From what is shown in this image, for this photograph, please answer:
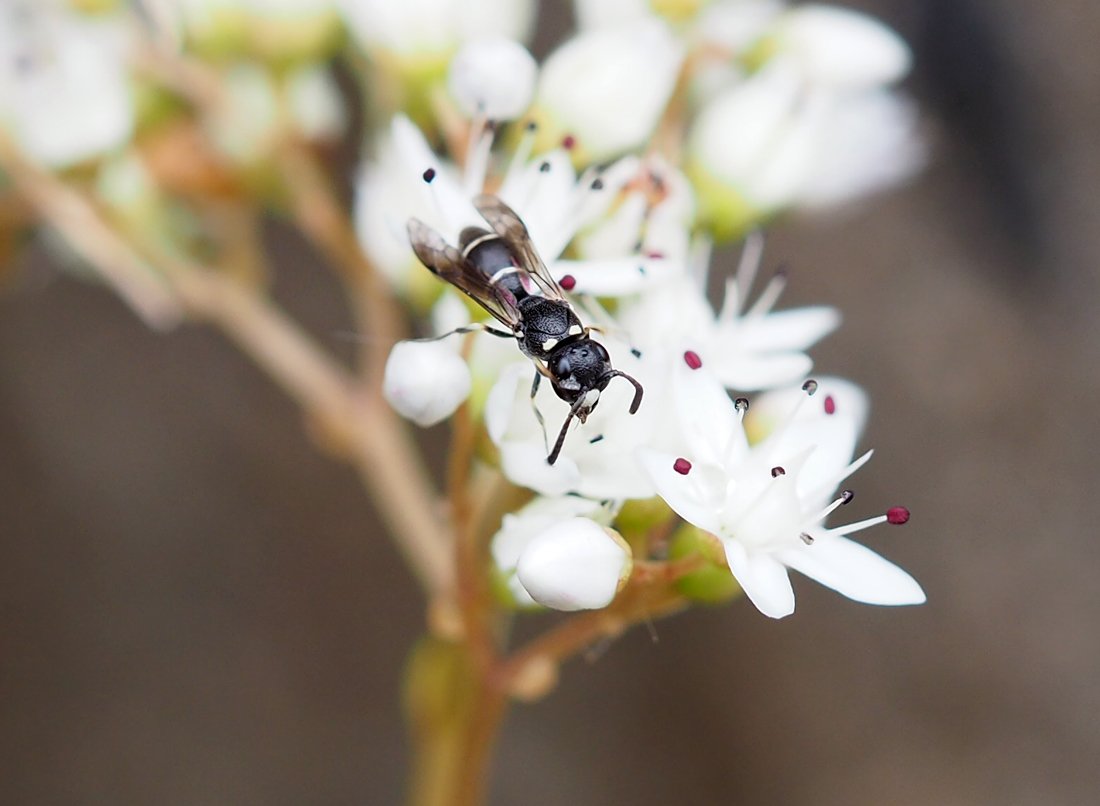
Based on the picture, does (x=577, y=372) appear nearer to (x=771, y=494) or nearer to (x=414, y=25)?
(x=771, y=494)

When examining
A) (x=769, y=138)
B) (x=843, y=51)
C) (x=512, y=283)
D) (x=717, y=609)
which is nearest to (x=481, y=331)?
(x=512, y=283)

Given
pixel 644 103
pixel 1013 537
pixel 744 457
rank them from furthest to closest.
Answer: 1. pixel 1013 537
2. pixel 644 103
3. pixel 744 457

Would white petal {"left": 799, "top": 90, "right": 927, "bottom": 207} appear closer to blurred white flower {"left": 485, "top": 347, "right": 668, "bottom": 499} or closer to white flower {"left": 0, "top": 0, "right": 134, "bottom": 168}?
blurred white flower {"left": 485, "top": 347, "right": 668, "bottom": 499}

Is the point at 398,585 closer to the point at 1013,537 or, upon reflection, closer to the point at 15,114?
the point at 1013,537

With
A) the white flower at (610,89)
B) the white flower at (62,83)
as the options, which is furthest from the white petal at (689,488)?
the white flower at (62,83)

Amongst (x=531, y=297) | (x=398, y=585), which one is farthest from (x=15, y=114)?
(x=398, y=585)

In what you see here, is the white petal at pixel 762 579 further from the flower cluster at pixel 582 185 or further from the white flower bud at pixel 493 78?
the white flower bud at pixel 493 78
